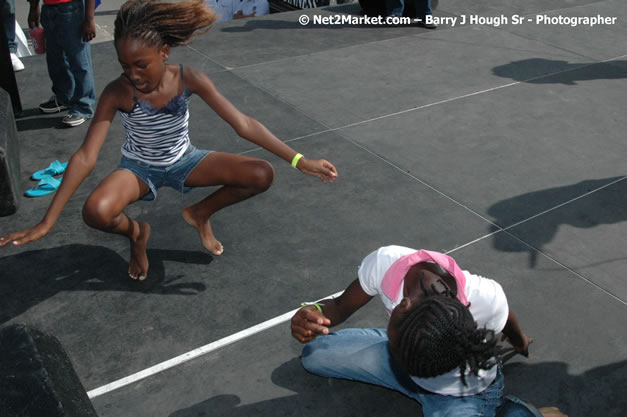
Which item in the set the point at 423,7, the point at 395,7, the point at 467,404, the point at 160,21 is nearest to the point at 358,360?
the point at 467,404

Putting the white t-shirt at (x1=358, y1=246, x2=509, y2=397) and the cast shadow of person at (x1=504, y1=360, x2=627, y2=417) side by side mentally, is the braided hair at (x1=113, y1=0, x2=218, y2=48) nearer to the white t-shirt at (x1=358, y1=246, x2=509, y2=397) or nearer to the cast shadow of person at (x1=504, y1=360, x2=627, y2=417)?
the white t-shirt at (x1=358, y1=246, x2=509, y2=397)

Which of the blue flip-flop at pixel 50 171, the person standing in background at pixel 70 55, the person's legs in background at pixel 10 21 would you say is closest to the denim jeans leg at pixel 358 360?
the blue flip-flop at pixel 50 171

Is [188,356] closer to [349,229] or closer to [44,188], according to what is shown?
[349,229]

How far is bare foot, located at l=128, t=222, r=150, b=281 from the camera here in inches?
141

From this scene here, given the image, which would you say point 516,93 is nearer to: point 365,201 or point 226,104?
point 365,201

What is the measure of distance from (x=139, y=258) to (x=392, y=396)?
1645 mm

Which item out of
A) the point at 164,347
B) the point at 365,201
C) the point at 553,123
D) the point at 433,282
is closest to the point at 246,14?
the point at 553,123

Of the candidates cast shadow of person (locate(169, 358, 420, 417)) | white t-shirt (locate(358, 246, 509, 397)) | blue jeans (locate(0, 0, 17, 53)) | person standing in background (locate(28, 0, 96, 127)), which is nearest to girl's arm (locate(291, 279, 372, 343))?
white t-shirt (locate(358, 246, 509, 397))

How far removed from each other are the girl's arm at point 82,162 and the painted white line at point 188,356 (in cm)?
78

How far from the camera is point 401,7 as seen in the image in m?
8.29

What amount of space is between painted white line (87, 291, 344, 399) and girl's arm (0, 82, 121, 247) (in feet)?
2.56

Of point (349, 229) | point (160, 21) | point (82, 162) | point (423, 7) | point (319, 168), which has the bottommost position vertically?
point (349, 229)

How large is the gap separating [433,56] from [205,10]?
14.2 feet

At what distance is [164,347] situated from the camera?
10.4 ft
